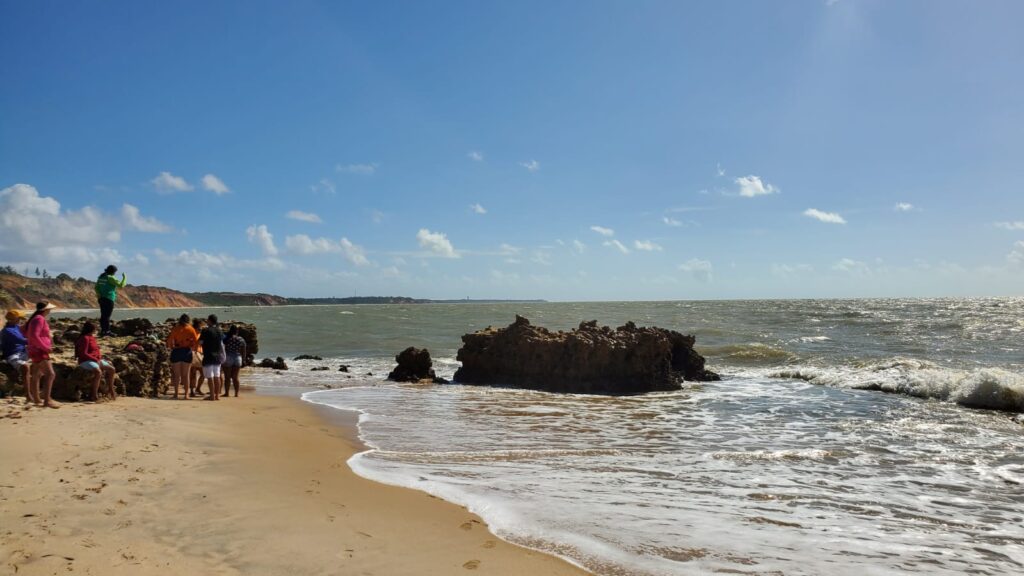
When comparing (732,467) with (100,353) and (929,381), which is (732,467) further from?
(929,381)

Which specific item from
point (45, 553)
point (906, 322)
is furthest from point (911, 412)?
point (906, 322)

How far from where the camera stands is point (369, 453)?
7531 mm

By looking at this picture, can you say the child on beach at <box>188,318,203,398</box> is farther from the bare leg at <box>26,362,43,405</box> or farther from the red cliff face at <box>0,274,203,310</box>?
the red cliff face at <box>0,274,203,310</box>

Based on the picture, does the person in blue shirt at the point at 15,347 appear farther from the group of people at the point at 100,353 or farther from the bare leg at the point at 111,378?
the bare leg at the point at 111,378

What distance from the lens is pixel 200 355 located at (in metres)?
11.7

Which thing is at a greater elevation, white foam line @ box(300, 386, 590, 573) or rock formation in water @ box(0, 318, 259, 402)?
rock formation in water @ box(0, 318, 259, 402)

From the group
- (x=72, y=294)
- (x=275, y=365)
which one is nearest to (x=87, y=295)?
(x=72, y=294)

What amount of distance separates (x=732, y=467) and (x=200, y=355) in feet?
32.3

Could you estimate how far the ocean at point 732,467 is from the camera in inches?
176

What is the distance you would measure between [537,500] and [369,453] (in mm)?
2887

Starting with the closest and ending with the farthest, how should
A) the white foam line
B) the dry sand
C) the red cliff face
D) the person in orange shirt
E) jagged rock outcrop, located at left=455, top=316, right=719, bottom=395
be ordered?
the dry sand → the white foam line → the person in orange shirt → jagged rock outcrop, located at left=455, top=316, right=719, bottom=395 → the red cliff face

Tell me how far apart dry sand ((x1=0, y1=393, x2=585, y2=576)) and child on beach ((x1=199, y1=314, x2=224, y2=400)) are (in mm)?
4096

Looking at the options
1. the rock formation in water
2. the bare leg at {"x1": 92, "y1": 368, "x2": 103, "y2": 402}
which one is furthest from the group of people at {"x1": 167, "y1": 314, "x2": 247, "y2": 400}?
the bare leg at {"x1": 92, "y1": 368, "x2": 103, "y2": 402}

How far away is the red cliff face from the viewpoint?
8625 centimetres
